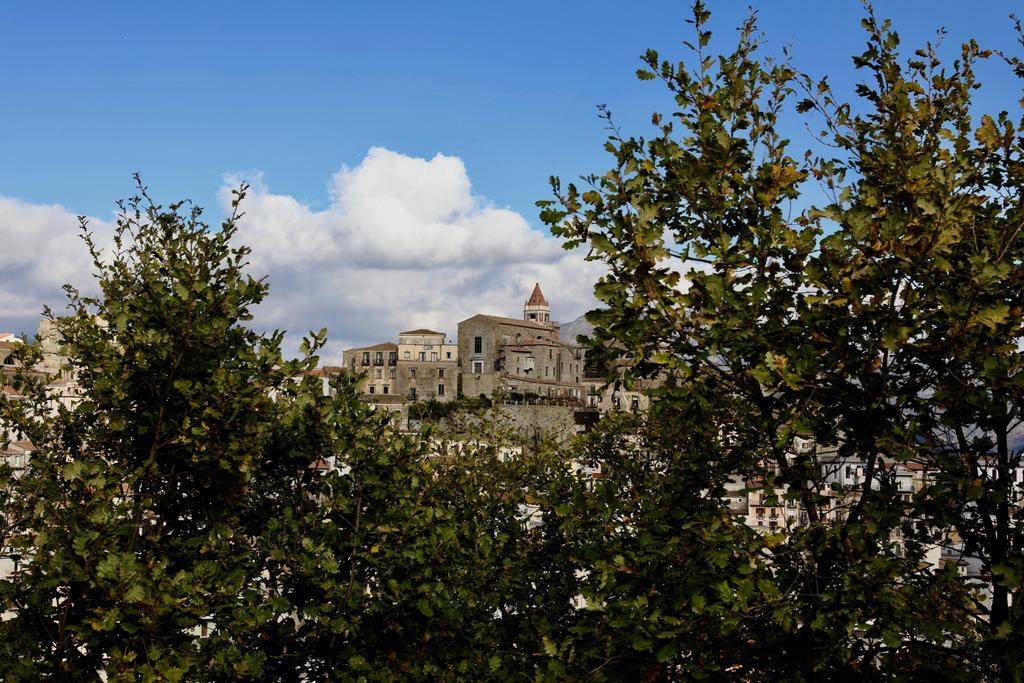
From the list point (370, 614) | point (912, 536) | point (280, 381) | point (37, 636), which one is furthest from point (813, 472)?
point (37, 636)

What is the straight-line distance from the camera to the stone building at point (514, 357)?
5246 inches

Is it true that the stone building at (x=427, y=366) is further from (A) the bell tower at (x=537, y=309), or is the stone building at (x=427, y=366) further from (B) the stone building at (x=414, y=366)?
(A) the bell tower at (x=537, y=309)

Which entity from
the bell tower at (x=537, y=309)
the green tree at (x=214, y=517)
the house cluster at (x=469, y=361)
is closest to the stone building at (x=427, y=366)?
the house cluster at (x=469, y=361)

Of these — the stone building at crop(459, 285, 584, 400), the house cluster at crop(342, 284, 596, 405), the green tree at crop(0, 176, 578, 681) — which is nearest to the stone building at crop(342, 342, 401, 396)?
the house cluster at crop(342, 284, 596, 405)

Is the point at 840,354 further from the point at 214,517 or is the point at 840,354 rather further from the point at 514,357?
the point at 514,357

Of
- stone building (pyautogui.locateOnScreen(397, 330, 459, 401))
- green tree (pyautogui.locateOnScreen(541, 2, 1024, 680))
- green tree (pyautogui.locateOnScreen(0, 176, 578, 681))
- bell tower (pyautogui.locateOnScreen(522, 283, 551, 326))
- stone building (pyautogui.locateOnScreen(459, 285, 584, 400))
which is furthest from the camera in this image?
bell tower (pyautogui.locateOnScreen(522, 283, 551, 326))

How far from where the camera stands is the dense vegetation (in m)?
7.99

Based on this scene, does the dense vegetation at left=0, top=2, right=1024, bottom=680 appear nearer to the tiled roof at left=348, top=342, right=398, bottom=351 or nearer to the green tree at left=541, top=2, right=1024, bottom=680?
the green tree at left=541, top=2, right=1024, bottom=680

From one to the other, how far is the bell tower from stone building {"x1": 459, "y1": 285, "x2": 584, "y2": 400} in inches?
935

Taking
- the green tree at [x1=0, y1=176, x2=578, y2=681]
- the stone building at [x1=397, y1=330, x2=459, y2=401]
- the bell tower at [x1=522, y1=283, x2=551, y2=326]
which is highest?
the bell tower at [x1=522, y1=283, x2=551, y2=326]

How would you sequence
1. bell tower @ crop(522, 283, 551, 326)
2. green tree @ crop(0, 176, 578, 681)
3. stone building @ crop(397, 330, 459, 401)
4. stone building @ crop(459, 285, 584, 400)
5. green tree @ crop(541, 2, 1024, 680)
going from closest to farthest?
green tree @ crop(541, 2, 1024, 680)
green tree @ crop(0, 176, 578, 681)
stone building @ crop(459, 285, 584, 400)
stone building @ crop(397, 330, 459, 401)
bell tower @ crop(522, 283, 551, 326)

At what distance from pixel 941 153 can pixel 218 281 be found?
29.8 ft

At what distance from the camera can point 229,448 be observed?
11695 mm

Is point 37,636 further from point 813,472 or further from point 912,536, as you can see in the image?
point 912,536
